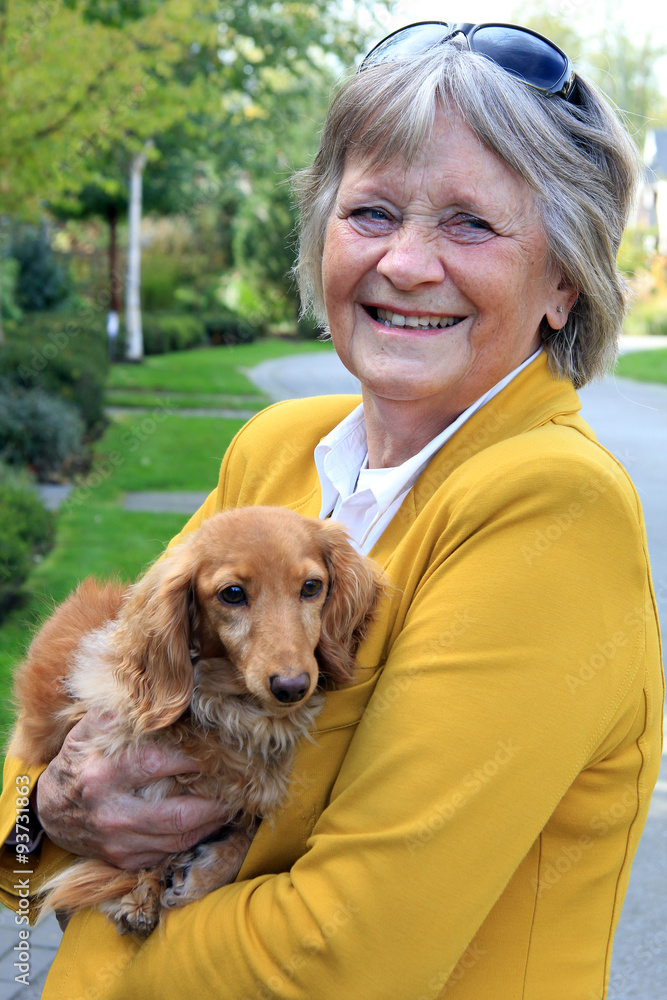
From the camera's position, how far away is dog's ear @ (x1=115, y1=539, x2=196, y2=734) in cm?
212

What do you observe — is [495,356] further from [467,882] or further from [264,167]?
[264,167]

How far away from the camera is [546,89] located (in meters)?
2.00

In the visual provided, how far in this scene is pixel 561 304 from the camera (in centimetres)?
211

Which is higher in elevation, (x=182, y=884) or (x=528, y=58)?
(x=528, y=58)

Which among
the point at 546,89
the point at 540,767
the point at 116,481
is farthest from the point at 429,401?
the point at 116,481

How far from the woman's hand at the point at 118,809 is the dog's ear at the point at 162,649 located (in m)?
0.09

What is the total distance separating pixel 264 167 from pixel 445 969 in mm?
23329

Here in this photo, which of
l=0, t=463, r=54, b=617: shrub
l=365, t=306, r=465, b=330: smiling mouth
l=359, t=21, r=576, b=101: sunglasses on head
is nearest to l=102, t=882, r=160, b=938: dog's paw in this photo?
l=365, t=306, r=465, b=330: smiling mouth

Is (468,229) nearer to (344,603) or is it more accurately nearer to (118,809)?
(344,603)

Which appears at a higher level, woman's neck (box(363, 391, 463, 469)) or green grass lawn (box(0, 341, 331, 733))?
woman's neck (box(363, 391, 463, 469))

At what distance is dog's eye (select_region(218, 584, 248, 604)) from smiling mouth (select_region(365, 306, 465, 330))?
2.31ft

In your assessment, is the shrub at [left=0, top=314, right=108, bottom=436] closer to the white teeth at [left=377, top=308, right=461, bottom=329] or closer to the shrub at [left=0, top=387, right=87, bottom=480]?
the shrub at [left=0, top=387, right=87, bottom=480]

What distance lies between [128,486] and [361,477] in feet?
31.6

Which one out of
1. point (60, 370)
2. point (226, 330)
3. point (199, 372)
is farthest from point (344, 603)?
point (226, 330)
